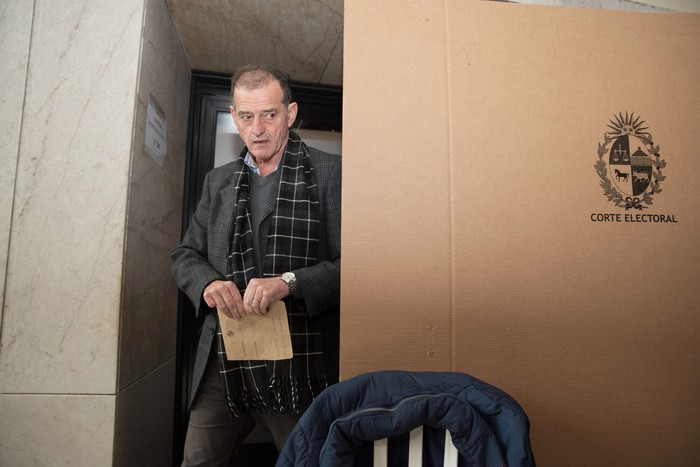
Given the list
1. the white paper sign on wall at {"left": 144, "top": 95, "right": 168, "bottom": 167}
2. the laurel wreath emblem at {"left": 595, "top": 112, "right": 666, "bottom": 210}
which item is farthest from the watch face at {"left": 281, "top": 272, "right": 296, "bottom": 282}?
the laurel wreath emblem at {"left": 595, "top": 112, "right": 666, "bottom": 210}

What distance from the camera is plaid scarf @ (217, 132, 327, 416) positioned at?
3.05 feet

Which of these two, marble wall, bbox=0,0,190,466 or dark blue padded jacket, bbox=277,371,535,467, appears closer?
dark blue padded jacket, bbox=277,371,535,467

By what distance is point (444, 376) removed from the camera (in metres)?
0.68

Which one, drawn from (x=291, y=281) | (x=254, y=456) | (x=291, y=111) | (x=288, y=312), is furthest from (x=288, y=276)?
(x=254, y=456)

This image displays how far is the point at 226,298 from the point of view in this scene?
0.88m

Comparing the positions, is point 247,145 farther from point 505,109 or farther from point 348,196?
point 505,109

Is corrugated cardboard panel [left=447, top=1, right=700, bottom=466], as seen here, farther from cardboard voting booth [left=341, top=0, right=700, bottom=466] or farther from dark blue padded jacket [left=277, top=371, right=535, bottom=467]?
dark blue padded jacket [left=277, top=371, right=535, bottom=467]

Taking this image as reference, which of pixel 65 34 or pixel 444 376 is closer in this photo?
pixel 444 376

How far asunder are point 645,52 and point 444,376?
92cm

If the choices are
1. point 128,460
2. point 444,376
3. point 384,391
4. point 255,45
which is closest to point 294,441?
point 384,391

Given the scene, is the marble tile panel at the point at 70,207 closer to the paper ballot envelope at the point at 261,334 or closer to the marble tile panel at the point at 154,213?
the marble tile panel at the point at 154,213

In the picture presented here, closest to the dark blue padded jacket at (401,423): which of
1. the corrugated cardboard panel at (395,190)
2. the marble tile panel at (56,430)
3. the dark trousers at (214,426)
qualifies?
the corrugated cardboard panel at (395,190)

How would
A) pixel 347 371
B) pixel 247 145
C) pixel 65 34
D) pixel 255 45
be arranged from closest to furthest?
pixel 347 371
pixel 65 34
pixel 247 145
pixel 255 45

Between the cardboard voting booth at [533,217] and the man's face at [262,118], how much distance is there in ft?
1.12
